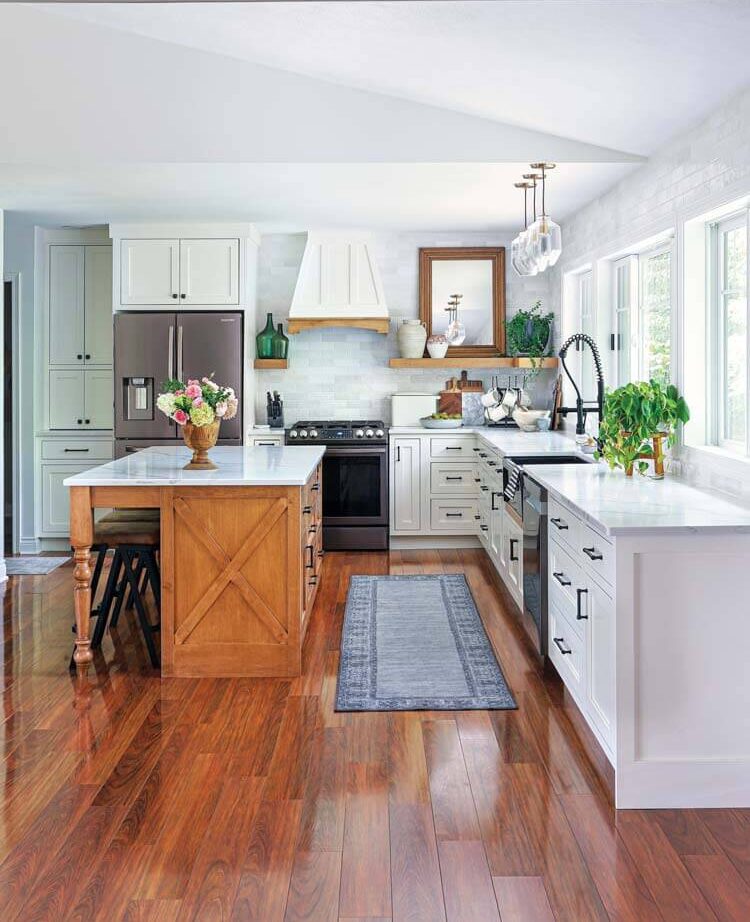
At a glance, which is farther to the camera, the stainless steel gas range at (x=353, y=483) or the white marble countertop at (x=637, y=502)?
the stainless steel gas range at (x=353, y=483)

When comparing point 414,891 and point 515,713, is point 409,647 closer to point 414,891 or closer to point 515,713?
point 515,713

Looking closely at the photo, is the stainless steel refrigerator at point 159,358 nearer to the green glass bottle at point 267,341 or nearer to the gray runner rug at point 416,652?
the green glass bottle at point 267,341

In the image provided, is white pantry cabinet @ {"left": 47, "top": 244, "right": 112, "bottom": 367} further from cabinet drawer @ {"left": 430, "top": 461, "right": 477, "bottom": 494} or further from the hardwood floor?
the hardwood floor

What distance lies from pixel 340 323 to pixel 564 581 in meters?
4.06

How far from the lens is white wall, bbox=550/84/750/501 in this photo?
3.55 m

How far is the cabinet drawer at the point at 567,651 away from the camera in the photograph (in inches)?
133

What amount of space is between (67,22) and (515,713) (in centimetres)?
410

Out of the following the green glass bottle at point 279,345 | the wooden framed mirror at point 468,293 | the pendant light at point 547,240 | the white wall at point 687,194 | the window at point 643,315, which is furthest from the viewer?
the wooden framed mirror at point 468,293

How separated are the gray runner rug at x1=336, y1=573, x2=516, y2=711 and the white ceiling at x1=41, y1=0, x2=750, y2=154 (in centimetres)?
251

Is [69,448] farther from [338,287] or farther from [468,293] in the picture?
[468,293]

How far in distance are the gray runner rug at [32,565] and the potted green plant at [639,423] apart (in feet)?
13.2

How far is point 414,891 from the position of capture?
2328mm

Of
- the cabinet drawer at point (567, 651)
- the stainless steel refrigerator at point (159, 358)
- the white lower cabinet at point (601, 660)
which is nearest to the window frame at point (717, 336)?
the cabinet drawer at point (567, 651)

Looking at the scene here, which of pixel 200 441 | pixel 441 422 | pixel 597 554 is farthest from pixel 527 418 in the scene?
pixel 597 554
